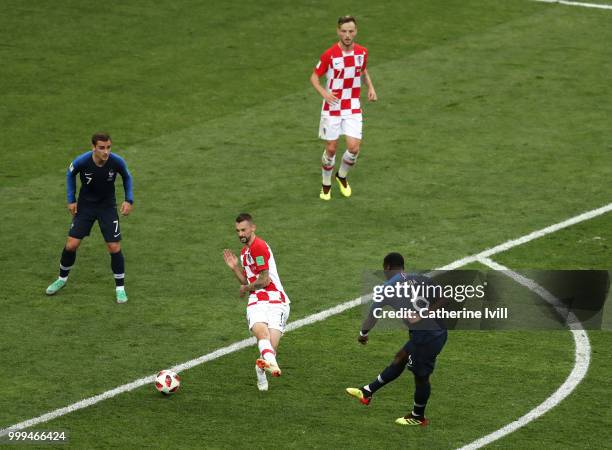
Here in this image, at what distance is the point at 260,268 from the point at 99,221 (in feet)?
10.5

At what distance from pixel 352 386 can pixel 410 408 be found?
0.85 metres

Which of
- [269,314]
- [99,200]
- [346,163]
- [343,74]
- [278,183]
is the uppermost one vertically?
[343,74]

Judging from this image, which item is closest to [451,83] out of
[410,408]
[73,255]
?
[73,255]

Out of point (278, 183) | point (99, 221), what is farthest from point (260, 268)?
point (278, 183)

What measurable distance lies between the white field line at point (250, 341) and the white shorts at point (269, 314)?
1114 millimetres

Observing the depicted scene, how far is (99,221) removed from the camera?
1614 centimetres

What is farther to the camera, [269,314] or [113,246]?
[113,246]

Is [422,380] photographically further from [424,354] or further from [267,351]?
[267,351]

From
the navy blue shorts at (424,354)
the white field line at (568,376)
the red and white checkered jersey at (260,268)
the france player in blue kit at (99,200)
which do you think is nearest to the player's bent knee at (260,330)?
the red and white checkered jersey at (260,268)

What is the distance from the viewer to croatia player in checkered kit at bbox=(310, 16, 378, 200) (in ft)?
63.5

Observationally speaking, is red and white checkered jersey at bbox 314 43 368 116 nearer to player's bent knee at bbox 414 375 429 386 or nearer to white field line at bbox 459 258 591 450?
white field line at bbox 459 258 591 450

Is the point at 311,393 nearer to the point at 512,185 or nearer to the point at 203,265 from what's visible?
the point at 203,265

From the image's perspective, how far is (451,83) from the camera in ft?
81.8

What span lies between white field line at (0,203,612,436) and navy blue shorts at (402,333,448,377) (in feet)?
9.75
